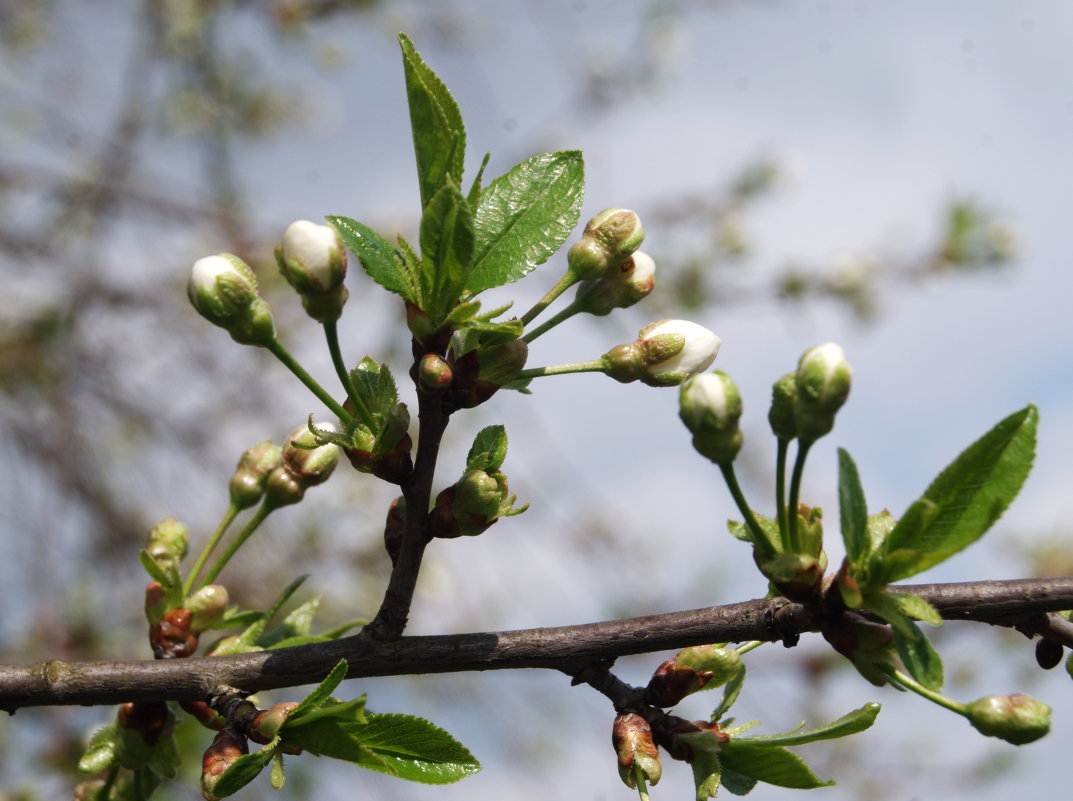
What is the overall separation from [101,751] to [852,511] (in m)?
0.84

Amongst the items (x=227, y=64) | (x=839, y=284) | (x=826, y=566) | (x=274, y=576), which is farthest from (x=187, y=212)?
(x=826, y=566)

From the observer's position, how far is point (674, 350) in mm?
976

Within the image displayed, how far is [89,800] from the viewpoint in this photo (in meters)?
1.16

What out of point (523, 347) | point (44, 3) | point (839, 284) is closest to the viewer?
point (523, 347)

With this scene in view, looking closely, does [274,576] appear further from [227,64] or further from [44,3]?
[44,3]

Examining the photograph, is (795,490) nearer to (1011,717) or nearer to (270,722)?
(1011,717)

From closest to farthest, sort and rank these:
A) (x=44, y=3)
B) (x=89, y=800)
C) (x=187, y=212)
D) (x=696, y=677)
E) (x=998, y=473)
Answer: (x=998, y=473) → (x=696, y=677) → (x=89, y=800) → (x=187, y=212) → (x=44, y=3)

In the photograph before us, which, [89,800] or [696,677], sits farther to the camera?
[89,800]

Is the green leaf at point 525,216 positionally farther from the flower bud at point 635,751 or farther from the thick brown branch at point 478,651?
the flower bud at point 635,751

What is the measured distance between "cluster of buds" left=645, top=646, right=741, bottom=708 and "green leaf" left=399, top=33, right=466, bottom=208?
521 mm

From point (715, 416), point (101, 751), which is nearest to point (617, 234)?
point (715, 416)

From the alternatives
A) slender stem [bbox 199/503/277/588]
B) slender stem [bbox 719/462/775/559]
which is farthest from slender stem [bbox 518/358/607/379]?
slender stem [bbox 199/503/277/588]

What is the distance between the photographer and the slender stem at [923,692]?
843mm

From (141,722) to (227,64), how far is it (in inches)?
127
